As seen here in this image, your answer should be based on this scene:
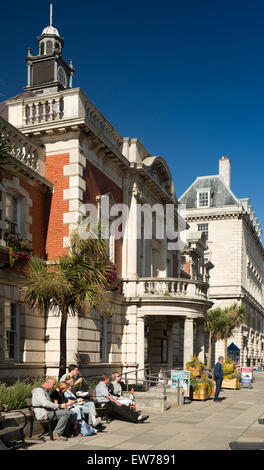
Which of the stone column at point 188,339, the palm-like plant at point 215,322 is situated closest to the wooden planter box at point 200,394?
the stone column at point 188,339

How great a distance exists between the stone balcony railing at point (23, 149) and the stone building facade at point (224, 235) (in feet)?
126

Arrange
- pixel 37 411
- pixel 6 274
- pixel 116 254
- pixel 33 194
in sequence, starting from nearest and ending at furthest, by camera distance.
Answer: pixel 37 411 → pixel 6 274 → pixel 33 194 → pixel 116 254

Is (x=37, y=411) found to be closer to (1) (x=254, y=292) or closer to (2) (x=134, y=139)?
(2) (x=134, y=139)

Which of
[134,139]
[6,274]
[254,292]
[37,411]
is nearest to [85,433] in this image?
[37,411]

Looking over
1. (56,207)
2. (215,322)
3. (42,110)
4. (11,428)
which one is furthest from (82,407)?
(215,322)

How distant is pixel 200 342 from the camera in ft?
93.6

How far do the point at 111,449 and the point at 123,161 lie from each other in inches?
615

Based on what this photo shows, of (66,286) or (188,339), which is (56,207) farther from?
(188,339)

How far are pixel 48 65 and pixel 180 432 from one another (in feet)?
93.6

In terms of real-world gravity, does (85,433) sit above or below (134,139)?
below

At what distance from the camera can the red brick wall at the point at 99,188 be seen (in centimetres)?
2158

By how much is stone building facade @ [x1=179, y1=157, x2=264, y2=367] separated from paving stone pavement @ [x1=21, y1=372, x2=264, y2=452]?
38.6 meters

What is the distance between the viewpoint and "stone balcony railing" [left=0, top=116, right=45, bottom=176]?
61.2 ft

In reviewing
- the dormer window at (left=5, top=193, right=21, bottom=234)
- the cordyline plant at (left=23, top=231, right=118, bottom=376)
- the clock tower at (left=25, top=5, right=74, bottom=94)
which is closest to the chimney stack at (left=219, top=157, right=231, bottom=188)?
the clock tower at (left=25, top=5, right=74, bottom=94)
